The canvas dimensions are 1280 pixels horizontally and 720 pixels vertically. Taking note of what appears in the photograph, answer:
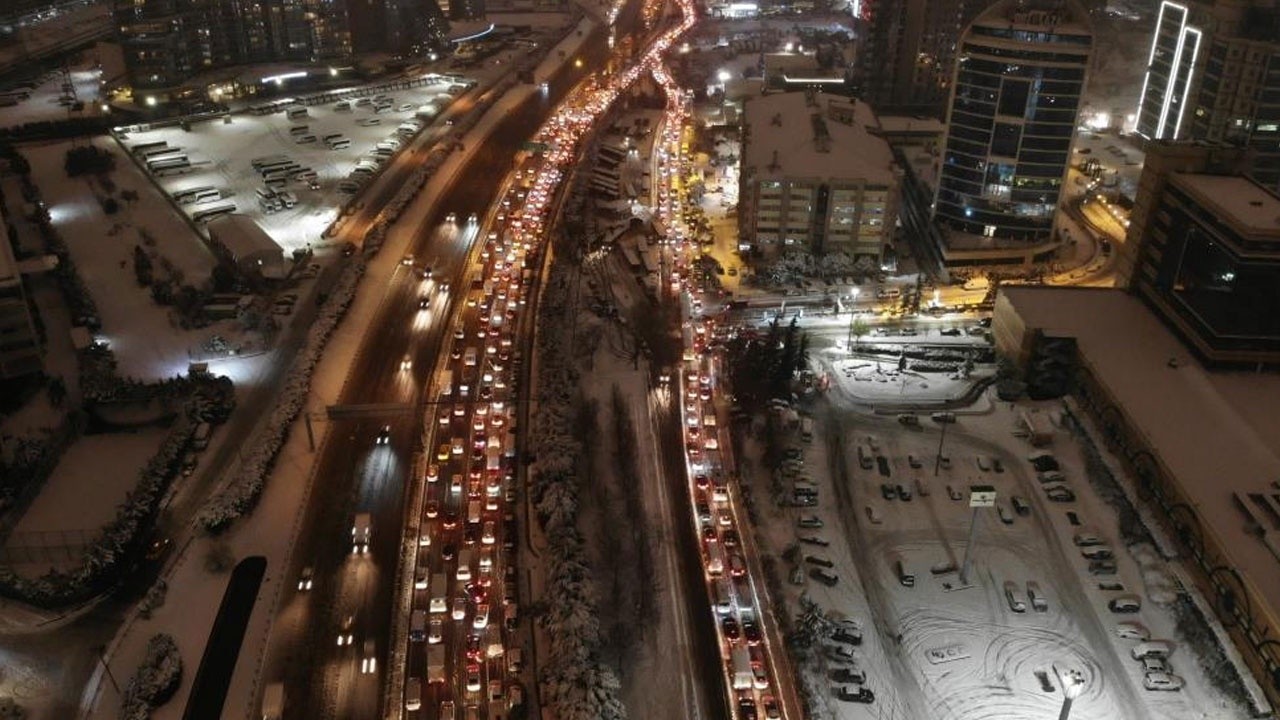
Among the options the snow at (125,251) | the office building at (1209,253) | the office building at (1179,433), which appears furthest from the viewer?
the snow at (125,251)

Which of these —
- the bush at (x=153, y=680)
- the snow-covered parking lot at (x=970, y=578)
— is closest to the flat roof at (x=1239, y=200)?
the snow-covered parking lot at (x=970, y=578)

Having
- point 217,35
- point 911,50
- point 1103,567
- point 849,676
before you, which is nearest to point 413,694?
point 849,676

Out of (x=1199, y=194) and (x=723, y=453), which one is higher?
(x=1199, y=194)

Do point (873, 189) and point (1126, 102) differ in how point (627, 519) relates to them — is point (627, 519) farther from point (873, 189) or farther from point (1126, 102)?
point (1126, 102)

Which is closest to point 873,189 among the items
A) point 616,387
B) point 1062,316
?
point 1062,316

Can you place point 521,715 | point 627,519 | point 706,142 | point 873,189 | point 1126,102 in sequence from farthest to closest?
point 1126,102
point 706,142
point 873,189
point 627,519
point 521,715

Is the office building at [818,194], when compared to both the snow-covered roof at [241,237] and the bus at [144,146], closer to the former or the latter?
the snow-covered roof at [241,237]

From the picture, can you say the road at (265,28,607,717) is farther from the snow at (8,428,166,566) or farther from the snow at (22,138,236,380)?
the snow at (22,138,236,380)
